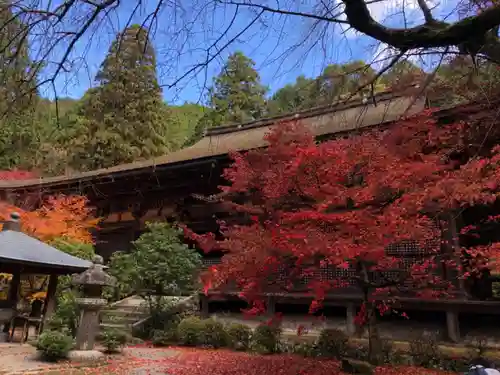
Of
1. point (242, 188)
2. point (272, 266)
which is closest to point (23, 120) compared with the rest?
point (272, 266)

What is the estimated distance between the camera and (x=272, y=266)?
8.32 meters

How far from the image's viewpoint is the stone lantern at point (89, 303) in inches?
365

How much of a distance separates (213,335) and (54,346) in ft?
12.4

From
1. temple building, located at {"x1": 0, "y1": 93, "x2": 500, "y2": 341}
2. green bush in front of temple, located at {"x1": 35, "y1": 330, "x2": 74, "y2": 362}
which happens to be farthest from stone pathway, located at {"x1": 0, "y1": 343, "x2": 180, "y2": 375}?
temple building, located at {"x1": 0, "y1": 93, "x2": 500, "y2": 341}

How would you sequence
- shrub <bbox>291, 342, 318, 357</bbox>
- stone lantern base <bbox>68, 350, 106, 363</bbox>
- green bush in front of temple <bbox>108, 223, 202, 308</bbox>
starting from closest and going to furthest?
stone lantern base <bbox>68, 350, 106, 363</bbox>, shrub <bbox>291, 342, 318, 357</bbox>, green bush in front of temple <bbox>108, 223, 202, 308</bbox>

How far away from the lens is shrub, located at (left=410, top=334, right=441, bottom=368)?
28.5ft

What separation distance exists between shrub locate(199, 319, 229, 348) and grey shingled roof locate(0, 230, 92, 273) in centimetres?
326

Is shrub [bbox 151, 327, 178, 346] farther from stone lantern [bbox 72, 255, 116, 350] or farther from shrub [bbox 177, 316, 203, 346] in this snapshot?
stone lantern [bbox 72, 255, 116, 350]

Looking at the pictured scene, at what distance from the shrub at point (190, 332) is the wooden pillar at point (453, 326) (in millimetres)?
5783

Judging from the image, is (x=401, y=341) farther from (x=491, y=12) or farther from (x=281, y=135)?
(x=491, y=12)

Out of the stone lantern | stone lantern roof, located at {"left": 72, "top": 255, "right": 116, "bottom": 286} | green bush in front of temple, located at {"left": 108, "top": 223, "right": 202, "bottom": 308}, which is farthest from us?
green bush in front of temple, located at {"left": 108, "top": 223, "right": 202, "bottom": 308}

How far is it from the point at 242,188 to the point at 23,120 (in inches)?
317

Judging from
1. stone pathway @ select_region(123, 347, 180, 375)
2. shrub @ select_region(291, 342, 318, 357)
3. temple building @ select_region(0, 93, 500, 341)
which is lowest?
stone pathway @ select_region(123, 347, 180, 375)

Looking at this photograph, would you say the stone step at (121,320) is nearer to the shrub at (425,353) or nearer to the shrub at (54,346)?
the shrub at (54,346)
